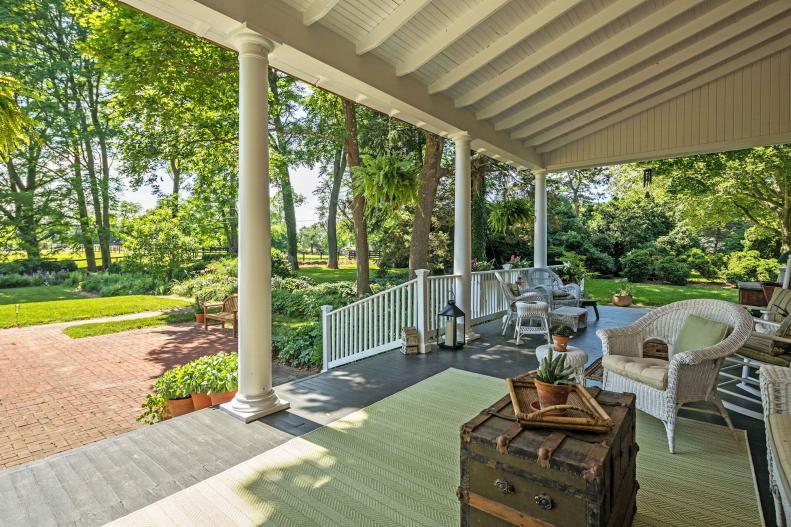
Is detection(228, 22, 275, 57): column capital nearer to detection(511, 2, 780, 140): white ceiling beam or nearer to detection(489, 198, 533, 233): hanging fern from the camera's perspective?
detection(511, 2, 780, 140): white ceiling beam

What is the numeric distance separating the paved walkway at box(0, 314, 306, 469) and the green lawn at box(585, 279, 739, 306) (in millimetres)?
8749

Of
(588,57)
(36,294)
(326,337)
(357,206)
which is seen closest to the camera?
(588,57)

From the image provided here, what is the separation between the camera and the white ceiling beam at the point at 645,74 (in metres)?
4.63

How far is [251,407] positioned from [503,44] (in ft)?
14.2

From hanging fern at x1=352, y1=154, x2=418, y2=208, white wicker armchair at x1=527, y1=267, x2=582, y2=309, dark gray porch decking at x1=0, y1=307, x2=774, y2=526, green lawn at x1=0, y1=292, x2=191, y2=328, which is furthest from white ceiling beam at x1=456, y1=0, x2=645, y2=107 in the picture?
green lawn at x1=0, y1=292, x2=191, y2=328

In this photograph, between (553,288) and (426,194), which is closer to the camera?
(553,288)

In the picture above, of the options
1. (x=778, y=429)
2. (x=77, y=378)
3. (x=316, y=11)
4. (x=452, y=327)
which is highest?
(x=316, y=11)

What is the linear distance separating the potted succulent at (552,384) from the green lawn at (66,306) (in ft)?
38.3

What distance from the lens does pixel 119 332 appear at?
872 cm

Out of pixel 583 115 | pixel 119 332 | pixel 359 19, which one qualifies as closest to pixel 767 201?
pixel 583 115

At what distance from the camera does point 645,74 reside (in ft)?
17.9

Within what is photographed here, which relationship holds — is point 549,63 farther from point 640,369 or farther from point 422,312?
point 640,369

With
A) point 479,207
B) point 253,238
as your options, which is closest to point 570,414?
point 253,238

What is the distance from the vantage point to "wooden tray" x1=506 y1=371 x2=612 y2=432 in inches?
65.6
